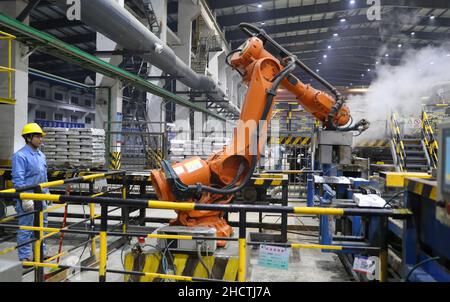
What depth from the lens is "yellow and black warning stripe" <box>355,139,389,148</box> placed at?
36.7 feet

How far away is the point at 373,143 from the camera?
11383 millimetres

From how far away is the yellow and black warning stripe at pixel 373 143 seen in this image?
11.2 m

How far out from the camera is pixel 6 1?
6656mm

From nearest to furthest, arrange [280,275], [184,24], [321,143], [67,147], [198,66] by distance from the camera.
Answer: [280,275]
[321,143]
[67,147]
[184,24]
[198,66]

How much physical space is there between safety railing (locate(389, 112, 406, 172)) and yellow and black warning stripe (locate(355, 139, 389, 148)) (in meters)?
0.97

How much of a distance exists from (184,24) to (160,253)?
12063 millimetres

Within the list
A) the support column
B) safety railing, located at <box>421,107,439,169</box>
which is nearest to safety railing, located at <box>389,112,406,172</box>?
safety railing, located at <box>421,107,439,169</box>

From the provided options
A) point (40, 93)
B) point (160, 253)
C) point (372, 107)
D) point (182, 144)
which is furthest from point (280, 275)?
point (40, 93)

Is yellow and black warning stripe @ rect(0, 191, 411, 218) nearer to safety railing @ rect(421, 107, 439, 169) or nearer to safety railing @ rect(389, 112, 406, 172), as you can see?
safety railing @ rect(389, 112, 406, 172)

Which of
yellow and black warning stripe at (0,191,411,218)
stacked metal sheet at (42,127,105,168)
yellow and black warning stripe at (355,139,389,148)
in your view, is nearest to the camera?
yellow and black warning stripe at (0,191,411,218)

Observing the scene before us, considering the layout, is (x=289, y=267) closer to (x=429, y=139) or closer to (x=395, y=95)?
(x=429, y=139)

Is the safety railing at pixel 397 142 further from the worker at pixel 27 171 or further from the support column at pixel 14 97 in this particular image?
the support column at pixel 14 97

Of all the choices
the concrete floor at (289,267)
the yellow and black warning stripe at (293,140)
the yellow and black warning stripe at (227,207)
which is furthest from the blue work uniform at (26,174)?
the yellow and black warning stripe at (293,140)
